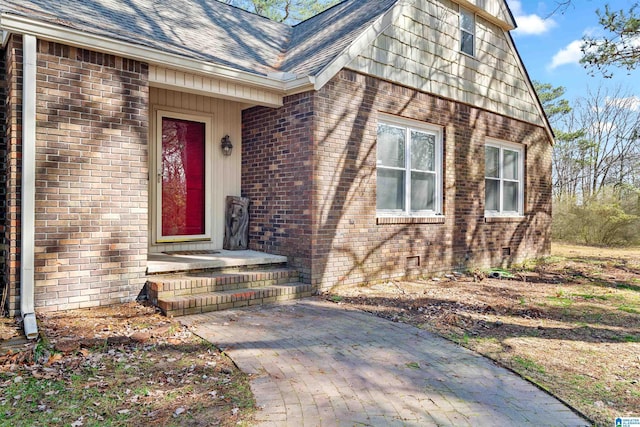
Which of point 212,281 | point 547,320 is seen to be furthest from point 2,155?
point 547,320

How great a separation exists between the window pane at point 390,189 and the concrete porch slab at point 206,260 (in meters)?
2.02

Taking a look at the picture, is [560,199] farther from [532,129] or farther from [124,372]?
[124,372]

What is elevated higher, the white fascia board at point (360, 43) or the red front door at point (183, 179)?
the white fascia board at point (360, 43)

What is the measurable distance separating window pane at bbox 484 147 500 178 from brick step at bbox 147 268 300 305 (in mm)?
5539

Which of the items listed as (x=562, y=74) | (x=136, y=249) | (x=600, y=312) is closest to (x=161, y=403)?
(x=136, y=249)

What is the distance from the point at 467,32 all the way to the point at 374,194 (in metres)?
4.62

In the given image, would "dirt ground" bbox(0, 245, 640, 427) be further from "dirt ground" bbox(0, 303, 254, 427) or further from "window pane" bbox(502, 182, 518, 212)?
"window pane" bbox(502, 182, 518, 212)

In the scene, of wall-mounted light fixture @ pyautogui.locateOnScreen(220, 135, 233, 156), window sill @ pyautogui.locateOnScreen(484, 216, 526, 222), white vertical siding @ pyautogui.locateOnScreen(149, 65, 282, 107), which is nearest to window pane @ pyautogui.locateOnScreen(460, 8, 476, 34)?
window sill @ pyautogui.locateOnScreen(484, 216, 526, 222)

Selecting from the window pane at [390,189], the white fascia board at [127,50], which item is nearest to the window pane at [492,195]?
the window pane at [390,189]

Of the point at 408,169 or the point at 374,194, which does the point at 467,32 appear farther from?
the point at 374,194

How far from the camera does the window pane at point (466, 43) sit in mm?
8802

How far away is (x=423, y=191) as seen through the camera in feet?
26.0

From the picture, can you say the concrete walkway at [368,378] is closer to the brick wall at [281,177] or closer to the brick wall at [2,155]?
the brick wall at [281,177]

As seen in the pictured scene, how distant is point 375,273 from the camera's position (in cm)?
695
